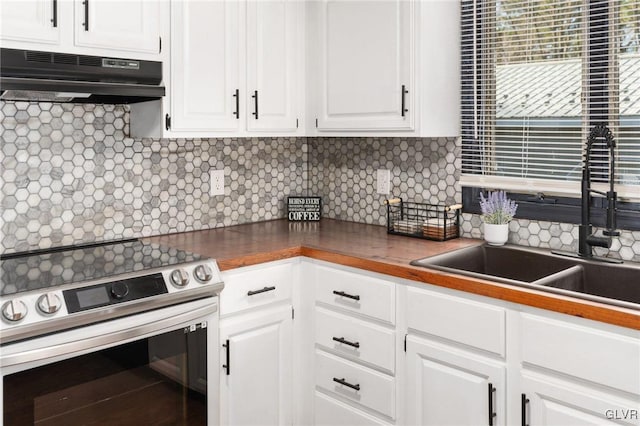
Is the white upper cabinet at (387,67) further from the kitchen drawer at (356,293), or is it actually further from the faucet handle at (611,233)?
the faucet handle at (611,233)

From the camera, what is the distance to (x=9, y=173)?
230 cm

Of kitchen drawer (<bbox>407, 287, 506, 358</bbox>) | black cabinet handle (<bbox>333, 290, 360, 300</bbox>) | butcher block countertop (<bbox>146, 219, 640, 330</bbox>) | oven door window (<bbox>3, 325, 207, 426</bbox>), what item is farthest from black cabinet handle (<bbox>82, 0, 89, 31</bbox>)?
kitchen drawer (<bbox>407, 287, 506, 358</bbox>)

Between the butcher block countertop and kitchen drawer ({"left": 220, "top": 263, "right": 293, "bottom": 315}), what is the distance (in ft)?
0.16

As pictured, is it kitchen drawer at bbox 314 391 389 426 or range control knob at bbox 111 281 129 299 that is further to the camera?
kitchen drawer at bbox 314 391 389 426

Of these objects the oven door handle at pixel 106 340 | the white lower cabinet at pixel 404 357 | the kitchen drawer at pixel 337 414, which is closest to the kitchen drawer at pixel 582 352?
the white lower cabinet at pixel 404 357

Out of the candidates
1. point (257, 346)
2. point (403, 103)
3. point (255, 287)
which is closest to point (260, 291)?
point (255, 287)

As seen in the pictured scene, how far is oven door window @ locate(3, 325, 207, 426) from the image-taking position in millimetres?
1772

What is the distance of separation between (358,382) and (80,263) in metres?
1.18

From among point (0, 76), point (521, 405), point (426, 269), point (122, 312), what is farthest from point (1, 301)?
point (521, 405)

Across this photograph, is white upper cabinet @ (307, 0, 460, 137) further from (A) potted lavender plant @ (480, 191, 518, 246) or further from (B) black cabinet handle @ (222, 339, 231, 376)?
(B) black cabinet handle @ (222, 339, 231, 376)

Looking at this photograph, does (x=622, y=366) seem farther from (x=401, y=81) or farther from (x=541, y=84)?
(x=401, y=81)

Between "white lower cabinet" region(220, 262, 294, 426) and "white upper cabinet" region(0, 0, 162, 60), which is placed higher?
"white upper cabinet" region(0, 0, 162, 60)

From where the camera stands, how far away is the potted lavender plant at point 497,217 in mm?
2480

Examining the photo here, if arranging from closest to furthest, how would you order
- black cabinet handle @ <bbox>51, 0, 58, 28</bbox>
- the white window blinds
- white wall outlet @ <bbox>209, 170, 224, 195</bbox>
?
black cabinet handle @ <bbox>51, 0, 58, 28</bbox> → the white window blinds → white wall outlet @ <bbox>209, 170, 224, 195</bbox>
